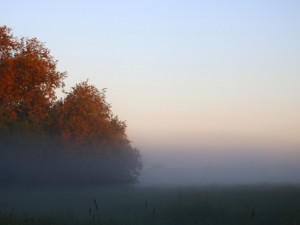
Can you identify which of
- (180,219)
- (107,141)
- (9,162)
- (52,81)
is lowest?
(180,219)

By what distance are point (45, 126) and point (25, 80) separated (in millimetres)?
5202

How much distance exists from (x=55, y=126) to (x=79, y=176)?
19.4ft

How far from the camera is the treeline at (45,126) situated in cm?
3672

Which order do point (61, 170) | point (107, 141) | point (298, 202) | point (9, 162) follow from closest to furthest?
point (298, 202), point (9, 162), point (61, 170), point (107, 141)

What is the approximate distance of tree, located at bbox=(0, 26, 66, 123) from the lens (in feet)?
124

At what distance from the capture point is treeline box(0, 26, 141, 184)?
36.7 meters

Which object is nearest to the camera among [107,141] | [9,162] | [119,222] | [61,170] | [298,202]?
[119,222]

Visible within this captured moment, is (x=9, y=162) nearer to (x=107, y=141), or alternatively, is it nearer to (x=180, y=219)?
(x=107, y=141)

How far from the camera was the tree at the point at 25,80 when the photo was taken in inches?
1490

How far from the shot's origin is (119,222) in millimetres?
14312

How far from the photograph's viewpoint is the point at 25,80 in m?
39.0

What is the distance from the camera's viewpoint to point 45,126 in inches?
1588

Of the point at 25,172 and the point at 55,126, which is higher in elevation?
the point at 55,126

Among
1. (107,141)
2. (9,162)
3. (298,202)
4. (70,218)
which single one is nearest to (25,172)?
(9,162)
